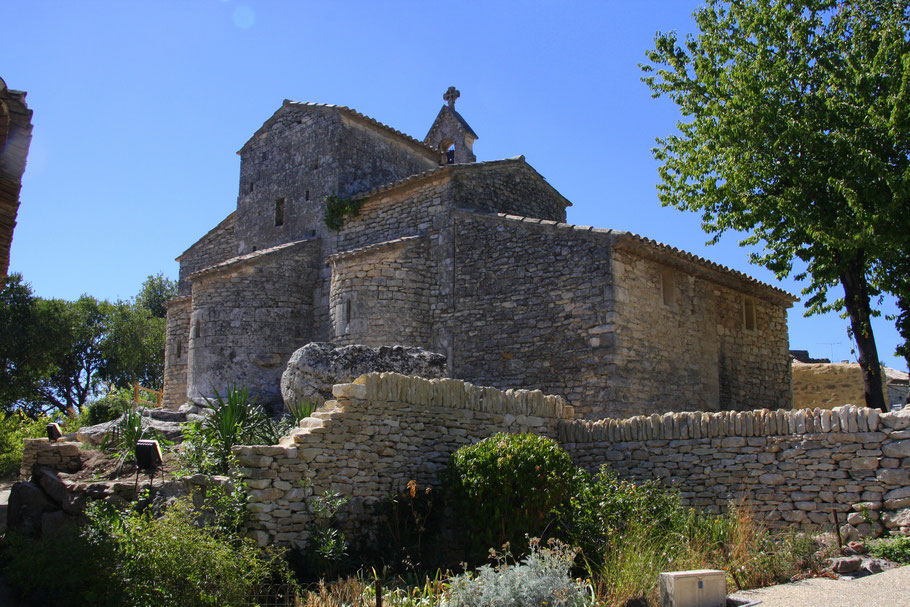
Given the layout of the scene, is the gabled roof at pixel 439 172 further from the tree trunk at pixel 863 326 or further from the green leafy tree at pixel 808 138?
the tree trunk at pixel 863 326

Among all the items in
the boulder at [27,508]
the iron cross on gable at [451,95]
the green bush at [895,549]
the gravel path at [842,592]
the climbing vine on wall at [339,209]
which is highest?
the iron cross on gable at [451,95]

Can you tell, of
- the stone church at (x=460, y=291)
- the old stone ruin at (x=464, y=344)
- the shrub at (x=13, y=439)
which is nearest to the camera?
the old stone ruin at (x=464, y=344)

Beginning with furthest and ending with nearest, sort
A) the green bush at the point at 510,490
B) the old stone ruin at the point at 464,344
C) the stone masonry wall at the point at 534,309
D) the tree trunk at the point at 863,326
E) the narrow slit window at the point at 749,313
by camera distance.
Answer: the narrow slit window at the point at 749,313
the stone masonry wall at the point at 534,309
the tree trunk at the point at 863,326
the old stone ruin at the point at 464,344
the green bush at the point at 510,490

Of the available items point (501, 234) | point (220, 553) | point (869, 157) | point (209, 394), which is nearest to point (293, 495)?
point (220, 553)

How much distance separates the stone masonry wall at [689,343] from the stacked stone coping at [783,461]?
3175 mm

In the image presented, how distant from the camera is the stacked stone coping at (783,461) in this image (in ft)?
27.1

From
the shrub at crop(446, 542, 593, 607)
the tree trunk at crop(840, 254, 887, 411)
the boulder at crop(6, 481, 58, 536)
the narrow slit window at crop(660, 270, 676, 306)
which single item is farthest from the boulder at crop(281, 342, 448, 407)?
the tree trunk at crop(840, 254, 887, 411)

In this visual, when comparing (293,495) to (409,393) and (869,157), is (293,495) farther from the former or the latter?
(869,157)

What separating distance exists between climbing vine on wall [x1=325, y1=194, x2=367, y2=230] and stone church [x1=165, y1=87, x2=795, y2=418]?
0.09 meters

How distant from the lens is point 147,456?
323 inches

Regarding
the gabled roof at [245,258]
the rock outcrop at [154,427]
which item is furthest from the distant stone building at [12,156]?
the gabled roof at [245,258]

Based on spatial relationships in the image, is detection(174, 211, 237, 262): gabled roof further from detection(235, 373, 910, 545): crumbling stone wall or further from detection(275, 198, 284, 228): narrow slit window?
detection(235, 373, 910, 545): crumbling stone wall

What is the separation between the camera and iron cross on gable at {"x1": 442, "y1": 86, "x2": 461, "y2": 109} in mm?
23203

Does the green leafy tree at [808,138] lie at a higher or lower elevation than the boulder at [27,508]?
higher
